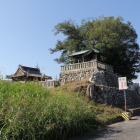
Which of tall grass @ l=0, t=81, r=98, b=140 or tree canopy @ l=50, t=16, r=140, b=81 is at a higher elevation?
tree canopy @ l=50, t=16, r=140, b=81

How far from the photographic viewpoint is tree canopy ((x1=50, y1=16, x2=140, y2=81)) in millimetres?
19875

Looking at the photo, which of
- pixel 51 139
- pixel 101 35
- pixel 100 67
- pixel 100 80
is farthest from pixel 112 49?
pixel 51 139

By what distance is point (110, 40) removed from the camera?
19.0 meters

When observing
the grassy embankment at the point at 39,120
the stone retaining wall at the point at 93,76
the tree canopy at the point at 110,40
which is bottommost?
the grassy embankment at the point at 39,120

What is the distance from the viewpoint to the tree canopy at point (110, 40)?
1988cm

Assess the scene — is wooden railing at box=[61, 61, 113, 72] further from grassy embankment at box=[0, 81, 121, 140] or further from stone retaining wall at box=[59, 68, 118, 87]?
grassy embankment at box=[0, 81, 121, 140]

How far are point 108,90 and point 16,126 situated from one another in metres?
9.93

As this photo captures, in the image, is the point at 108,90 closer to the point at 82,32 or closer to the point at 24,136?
the point at 24,136

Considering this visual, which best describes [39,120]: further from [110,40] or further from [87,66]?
[110,40]

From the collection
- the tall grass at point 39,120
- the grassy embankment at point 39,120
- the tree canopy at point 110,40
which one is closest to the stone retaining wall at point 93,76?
the tree canopy at point 110,40

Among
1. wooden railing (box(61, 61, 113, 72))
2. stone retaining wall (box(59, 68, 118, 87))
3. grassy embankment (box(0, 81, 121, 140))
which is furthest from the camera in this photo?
wooden railing (box(61, 61, 113, 72))

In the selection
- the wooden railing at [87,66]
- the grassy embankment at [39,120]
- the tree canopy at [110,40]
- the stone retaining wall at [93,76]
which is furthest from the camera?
the tree canopy at [110,40]

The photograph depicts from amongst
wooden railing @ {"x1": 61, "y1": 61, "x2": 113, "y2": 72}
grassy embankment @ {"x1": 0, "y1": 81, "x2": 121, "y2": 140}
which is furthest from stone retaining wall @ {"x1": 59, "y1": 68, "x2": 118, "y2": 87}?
grassy embankment @ {"x1": 0, "y1": 81, "x2": 121, "y2": 140}

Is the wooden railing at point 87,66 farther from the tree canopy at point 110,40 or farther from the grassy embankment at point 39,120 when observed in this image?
the grassy embankment at point 39,120
